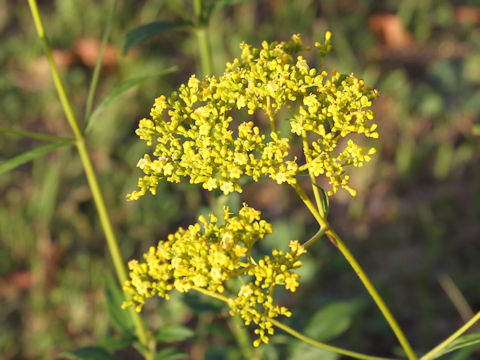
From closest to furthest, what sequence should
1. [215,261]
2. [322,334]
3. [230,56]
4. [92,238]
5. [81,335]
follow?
[215,261] → [322,334] → [81,335] → [92,238] → [230,56]

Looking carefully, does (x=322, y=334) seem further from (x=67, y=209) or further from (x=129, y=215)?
(x=67, y=209)

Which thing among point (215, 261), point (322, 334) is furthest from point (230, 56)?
point (215, 261)

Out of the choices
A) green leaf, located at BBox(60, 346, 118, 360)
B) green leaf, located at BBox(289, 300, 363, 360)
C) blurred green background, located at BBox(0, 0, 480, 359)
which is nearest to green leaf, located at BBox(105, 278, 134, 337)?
green leaf, located at BBox(60, 346, 118, 360)

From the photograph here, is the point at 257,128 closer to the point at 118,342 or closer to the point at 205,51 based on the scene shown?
the point at 205,51

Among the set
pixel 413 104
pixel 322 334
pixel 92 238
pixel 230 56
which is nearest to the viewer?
pixel 322 334

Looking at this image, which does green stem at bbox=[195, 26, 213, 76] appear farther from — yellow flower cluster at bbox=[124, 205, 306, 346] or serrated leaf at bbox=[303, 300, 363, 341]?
serrated leaf at bbox=[303, 300, 363, 341]

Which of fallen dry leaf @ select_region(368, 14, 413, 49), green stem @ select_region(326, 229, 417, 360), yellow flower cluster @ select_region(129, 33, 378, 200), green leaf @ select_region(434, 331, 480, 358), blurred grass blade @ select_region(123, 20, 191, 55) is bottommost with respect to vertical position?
green leaf @ select_region(434, 331, 480, 358)

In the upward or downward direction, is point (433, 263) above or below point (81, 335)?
below
